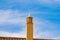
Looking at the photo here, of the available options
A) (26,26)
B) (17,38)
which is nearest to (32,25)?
(26,26)

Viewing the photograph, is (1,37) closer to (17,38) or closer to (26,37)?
(17,38)

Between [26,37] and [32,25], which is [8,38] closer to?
[26,37]

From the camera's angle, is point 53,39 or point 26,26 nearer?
point 26,26

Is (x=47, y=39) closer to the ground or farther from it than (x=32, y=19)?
closer to the ground

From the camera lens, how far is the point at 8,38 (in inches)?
439

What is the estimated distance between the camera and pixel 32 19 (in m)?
10.8

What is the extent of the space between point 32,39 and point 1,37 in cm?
267

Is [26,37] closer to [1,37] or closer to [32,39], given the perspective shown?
[32,39]

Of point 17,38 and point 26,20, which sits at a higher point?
point 26,20

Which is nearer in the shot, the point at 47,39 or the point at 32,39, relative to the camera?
the point at 32,39

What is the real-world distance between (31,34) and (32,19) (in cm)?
125

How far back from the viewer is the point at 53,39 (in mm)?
11703

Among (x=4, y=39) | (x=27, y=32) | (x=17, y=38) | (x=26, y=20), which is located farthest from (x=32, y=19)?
(x=4, y=39)

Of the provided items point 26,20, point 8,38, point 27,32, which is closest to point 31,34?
point 27,32
